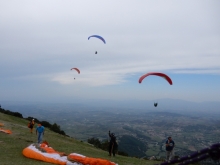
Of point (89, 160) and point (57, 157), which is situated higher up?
point (89, 160)

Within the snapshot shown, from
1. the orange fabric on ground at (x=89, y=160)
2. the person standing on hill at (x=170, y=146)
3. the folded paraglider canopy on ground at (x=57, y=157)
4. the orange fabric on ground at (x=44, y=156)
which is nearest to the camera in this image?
the orange fabric on ground at (x=89, y=160)

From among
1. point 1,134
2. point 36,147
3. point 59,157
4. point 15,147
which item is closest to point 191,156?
point 59,157

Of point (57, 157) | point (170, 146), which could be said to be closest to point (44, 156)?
point (57, 157)

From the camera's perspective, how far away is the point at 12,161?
1573cm

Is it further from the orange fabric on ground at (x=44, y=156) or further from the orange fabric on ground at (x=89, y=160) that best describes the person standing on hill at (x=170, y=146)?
the orange fabric on ground at (x=44, y=156)

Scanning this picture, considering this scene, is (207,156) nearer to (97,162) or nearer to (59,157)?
(97,162)

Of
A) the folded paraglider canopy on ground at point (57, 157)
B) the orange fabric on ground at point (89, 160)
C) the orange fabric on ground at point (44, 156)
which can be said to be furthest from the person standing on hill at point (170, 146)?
the orange fabric on ground at point (44, 156)

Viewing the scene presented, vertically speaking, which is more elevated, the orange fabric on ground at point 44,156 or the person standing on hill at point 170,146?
the person standing on hill at point 170,146

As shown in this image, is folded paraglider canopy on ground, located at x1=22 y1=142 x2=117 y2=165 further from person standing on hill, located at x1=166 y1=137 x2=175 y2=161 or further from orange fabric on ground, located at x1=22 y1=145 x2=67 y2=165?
person standing on hill, located at x1=166 y1=137 x2=175 y2=161

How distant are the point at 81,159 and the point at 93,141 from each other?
27485 mm

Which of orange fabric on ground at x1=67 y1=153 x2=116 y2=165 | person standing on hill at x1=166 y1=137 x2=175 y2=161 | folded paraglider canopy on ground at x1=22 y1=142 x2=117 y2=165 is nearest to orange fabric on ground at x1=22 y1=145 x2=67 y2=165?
folded paraglider canopy on ground at x1=22 y1=142 x2=117 y2=165

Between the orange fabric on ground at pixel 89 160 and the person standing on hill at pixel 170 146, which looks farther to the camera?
the person standing on hill at pixel 170 146

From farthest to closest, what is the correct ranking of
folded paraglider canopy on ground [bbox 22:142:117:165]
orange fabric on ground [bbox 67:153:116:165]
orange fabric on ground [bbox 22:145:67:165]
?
orange fabric on ground [bbox 22:145:67:165] → folded paraglider canopy on ground [bbox 22:142:117:165] → orange fabric on ground [bbox 67:153:116:165]

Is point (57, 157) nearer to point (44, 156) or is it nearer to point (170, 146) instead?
point (44, 156)
